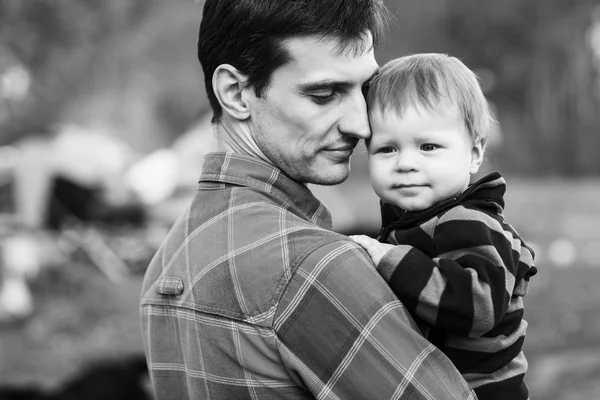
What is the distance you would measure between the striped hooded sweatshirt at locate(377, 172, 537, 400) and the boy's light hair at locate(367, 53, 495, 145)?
0.46 ft

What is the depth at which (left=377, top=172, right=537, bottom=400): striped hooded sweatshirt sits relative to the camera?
4.51ft

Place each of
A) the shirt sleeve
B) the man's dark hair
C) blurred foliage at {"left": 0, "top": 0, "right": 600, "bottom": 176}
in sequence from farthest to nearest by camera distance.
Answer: blurred foliage at {"left": 0, "top": 0, "right": 600, "bottom": 176} → the man's dark hair → the shirt sleeve

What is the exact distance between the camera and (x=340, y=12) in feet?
5.06

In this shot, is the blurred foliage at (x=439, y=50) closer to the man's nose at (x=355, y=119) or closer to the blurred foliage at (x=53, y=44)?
the blurred foliage at (x=53, y=44)

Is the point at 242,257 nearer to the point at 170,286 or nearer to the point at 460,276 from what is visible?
the point at 170,286

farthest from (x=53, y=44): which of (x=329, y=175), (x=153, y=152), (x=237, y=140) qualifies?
(x=329, y=175)

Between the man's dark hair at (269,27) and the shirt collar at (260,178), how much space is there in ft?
0.48

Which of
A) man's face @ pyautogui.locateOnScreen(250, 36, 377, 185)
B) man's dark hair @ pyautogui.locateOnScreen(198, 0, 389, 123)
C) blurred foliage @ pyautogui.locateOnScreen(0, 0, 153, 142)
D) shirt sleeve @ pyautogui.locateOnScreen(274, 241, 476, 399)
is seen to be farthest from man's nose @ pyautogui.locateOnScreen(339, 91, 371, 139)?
blurred foliage @ pyautogui.locateOnScreen(0, 0, 153, 142)

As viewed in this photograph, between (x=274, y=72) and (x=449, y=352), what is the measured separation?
0.64 meters

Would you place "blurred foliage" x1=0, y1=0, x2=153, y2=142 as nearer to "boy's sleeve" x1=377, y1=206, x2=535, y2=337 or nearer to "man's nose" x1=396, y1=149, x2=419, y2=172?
"man's nose" x1=396, y1=149, x2=419, y2=172

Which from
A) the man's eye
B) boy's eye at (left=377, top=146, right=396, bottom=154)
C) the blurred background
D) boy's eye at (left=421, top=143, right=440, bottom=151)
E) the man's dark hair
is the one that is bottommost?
the blurred background

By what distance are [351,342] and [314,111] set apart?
0.50 metres

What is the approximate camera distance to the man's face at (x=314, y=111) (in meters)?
1.53

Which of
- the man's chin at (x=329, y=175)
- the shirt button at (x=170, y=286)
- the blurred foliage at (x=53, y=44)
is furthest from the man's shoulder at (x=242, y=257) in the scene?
the blurred foliage at (x=53, y=44)
